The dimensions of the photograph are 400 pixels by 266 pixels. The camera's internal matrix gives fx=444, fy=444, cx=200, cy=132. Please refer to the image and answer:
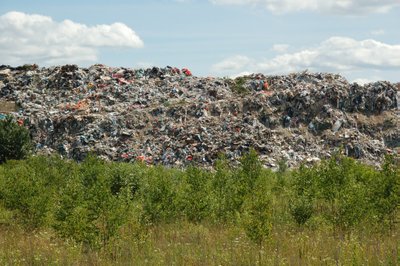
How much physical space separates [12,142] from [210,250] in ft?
90.9

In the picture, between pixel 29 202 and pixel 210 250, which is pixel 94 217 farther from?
pixel 29 202

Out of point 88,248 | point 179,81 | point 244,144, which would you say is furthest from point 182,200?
point 179,81

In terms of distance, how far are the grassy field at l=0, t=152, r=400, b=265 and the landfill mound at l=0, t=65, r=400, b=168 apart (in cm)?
1670

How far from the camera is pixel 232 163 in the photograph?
3294 cm

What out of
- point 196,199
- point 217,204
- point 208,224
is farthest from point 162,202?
point 217,204

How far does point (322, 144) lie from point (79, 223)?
2859 centimetres

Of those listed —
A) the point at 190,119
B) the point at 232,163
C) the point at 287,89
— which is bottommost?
the point at 232,163

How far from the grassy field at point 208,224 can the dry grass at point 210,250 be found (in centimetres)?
3

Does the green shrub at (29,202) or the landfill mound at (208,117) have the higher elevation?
the landfill mound at (208,117)

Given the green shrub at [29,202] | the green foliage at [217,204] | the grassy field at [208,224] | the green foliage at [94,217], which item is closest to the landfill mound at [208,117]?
the green foliage at [217,204]

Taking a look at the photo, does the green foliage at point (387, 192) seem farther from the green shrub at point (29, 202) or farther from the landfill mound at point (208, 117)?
the landfill mound at point (208, 117)

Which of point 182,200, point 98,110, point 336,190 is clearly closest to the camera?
point 336,190

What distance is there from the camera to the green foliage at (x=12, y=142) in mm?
34469

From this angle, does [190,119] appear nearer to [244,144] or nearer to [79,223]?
[244,144]
